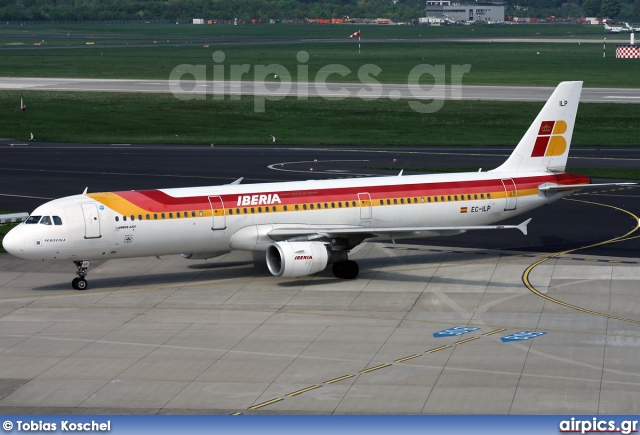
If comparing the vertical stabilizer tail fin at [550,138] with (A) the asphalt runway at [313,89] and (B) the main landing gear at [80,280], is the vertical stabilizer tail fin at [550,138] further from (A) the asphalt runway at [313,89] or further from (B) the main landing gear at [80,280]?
(A) the asphalt runway at [313,89]

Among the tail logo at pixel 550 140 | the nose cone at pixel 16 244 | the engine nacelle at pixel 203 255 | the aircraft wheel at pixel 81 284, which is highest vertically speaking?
the tail logo at pixel 550 140

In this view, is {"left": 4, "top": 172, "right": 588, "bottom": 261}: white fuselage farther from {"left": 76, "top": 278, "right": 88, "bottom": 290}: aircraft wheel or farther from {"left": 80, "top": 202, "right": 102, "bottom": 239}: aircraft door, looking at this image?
{"left": 76, "top": 278, "right": 88, "bottom": 290}: aircraft wheel

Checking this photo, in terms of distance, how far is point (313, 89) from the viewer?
13500cm

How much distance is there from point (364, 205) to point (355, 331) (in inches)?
416

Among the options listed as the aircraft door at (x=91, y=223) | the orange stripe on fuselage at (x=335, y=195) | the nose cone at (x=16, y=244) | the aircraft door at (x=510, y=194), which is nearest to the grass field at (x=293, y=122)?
the orange stripe on fuselage at (x=335, y=195)

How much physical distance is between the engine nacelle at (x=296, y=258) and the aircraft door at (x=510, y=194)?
34.5 feet

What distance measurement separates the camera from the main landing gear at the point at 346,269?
4772 centimetres

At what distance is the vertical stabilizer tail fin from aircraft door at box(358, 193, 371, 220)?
300 inches

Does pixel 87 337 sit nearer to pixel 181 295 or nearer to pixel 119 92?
pixel 181 295

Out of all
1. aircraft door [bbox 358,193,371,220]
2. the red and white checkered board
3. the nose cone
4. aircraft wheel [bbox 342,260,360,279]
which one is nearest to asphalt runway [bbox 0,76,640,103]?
the red and white checkered board

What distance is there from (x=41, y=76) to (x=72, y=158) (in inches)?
2841

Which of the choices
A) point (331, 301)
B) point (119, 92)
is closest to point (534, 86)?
point (119, 92)

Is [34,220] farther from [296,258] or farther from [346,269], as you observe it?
[346,269]

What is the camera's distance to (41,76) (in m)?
153
